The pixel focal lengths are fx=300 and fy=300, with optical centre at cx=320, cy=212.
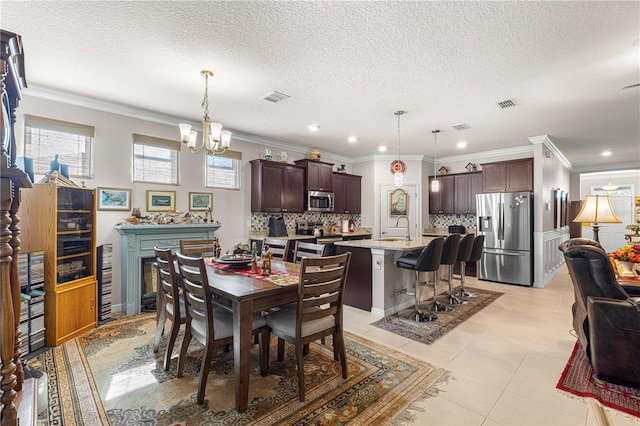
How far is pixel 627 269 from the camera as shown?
113 inches

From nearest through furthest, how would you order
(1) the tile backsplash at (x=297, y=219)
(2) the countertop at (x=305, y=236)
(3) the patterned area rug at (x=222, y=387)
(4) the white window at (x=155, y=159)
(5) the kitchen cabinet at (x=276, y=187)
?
(3) the patterned area rug at (x=222, y=387), (4) the white window at (x=155, y=159), (5) the kitchen cabinet at (x=276, y=187), (2) the countertop at (x=305, y=236), (1) the tile backsplash at (x=297, y=219)

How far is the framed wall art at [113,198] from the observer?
12.6 feet

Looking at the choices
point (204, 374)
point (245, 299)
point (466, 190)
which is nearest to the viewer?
point (245, 299)

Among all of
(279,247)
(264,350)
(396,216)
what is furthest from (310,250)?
(396,216)

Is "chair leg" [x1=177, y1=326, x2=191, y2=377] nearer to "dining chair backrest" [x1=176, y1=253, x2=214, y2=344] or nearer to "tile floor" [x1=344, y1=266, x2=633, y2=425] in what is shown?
"dining chair backrest" [x1=176, y1=253, x2=214, y2=344]

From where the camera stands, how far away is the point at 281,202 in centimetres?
562

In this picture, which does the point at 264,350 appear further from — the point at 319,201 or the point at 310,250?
the point at 319,201

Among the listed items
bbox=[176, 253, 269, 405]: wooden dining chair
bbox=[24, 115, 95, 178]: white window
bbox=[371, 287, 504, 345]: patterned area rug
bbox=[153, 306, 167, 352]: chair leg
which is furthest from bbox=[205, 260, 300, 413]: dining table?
bbox=[24, 115, 95, 178]: white window

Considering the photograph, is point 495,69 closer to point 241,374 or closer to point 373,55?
point 373,55

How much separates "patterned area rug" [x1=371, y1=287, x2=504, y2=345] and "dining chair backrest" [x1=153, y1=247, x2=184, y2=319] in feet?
7.21

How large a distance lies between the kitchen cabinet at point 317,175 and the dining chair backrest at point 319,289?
3.90 m

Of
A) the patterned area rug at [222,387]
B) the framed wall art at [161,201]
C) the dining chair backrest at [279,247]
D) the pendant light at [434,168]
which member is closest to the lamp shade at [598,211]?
the pendant light at [434,168]

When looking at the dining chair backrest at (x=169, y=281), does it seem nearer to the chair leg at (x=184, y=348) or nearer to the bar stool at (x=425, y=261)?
the chair leg at (x=184, y=348)

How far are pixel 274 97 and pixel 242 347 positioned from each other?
2.85 metres
